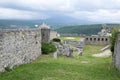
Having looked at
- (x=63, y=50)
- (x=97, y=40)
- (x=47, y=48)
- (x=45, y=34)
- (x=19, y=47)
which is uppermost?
(x=45, y=34)

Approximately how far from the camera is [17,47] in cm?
1947

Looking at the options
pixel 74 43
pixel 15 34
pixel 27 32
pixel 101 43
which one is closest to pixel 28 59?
pixel 27 32

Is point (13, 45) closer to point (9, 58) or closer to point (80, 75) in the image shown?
point (9, 58)

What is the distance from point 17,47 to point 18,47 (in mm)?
237

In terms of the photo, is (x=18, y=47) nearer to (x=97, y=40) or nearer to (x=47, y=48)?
(x=47, y=48)

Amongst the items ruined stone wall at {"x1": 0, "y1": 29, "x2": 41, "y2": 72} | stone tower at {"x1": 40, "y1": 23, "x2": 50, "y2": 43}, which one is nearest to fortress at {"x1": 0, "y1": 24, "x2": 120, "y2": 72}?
ruined stone wall at {"x1": 0, "y1": 29, "x2": 41, "y2": 72}

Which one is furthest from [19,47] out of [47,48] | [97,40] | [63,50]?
[97,40]

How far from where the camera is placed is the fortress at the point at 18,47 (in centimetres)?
1716

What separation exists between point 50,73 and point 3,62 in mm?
3052

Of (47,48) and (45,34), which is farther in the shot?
(45,34)

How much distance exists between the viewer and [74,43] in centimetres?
4709

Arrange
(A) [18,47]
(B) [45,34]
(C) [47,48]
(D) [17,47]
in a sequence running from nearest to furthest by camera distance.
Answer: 1. (D) [17,47]
2. (A) [18,47]
3. (C) [47,48]
4. (B) [45,34]

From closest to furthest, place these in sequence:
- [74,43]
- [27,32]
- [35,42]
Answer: [27,32], [35,42], [74,43]

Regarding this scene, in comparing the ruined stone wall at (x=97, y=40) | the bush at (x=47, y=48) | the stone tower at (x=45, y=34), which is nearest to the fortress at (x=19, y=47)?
the bush at (x=47, y=48)
